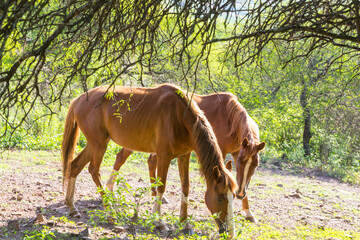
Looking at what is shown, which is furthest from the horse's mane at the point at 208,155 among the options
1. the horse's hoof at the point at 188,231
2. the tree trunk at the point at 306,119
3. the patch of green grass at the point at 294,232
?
the tree trunk at the point at 306,119

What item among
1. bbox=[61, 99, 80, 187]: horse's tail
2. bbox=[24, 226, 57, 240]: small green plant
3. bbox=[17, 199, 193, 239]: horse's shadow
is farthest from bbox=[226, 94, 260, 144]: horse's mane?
bbox=[24, 226, 57, 240]: small green plant

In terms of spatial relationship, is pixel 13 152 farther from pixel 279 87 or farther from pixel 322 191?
pixel 279 87

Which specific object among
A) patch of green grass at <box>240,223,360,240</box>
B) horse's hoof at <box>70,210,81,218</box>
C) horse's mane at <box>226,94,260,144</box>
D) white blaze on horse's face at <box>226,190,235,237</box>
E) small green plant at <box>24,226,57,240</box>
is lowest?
patch of green grass at <box>240,223,360,240</box>

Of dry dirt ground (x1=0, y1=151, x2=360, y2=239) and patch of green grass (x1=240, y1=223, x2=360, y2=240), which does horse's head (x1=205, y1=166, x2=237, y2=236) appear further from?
patch of green grass (x1=240, y1=223, x2=360, y2=240)

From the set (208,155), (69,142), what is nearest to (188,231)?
(208,155)

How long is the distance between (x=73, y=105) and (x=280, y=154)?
9.25 meters

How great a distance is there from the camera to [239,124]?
5.73m

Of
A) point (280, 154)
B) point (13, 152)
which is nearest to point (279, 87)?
point (280, 154)

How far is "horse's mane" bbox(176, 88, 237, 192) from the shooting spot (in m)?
4.29

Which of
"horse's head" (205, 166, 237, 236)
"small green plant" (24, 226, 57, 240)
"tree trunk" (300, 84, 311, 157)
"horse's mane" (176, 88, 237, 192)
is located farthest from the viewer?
"tree trunk" (300, 84, 311, 157)

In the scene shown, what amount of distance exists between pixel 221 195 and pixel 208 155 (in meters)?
0.53

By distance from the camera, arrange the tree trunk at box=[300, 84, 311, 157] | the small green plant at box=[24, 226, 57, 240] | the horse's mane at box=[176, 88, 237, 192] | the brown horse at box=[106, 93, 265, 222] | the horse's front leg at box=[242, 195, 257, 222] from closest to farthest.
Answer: the small green plant at box=[24, 226, 57, 240], the horse's mane at box=[176, 88, 237, 192], the brown horse at box=[106, 93, 265, 222], the horse's front leg at box=[242, 195, 257, 222], the tree trunk at box=[300, 84, 311, 157]

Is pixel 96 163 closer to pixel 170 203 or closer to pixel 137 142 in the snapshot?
pixel 137 142

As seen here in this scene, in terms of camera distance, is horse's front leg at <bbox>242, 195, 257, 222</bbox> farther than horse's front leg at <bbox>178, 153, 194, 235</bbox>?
Yes
